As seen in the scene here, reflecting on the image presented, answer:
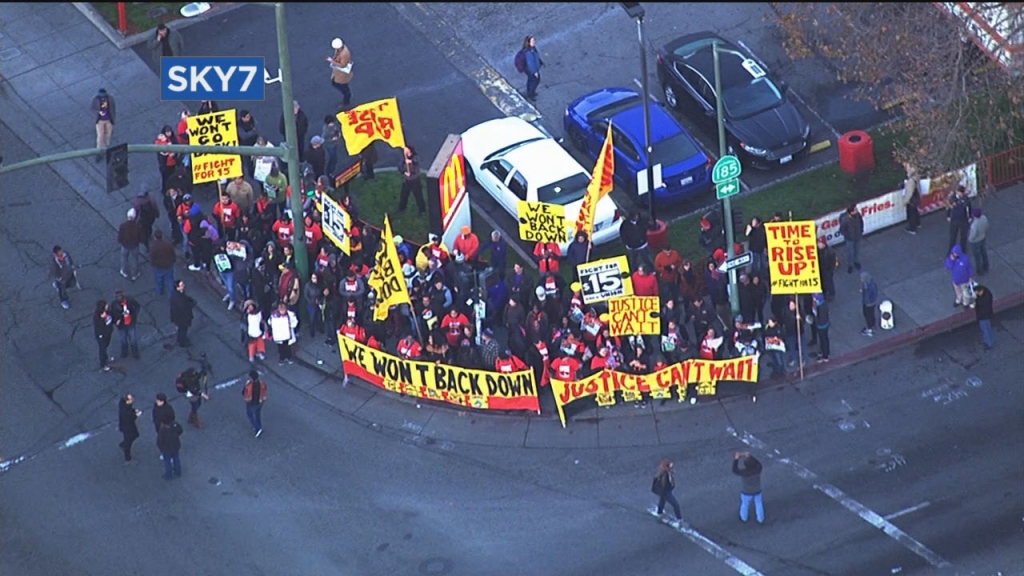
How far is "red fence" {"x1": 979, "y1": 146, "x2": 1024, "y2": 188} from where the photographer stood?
3712 cm

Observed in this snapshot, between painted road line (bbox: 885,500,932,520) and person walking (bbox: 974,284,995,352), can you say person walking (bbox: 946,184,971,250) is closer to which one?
person walking (bbox: 974,284,995,352)

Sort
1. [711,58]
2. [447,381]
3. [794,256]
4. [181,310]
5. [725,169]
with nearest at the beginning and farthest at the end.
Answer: [725,169]
[794,256]
[447,381]
[181,310]
[711,58]

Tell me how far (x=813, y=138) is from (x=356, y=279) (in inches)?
411

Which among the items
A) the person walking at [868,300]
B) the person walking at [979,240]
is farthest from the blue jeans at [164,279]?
the person walking at [979,240]

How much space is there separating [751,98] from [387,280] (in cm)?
958

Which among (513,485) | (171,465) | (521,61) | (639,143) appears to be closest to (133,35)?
(521,61)

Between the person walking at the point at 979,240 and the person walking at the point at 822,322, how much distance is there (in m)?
3.23

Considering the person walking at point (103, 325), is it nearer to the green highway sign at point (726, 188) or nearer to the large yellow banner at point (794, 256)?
the green highway sign at point (726, 188)

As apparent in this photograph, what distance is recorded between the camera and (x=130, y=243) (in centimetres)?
3625

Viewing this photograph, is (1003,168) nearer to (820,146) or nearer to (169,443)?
(820,146)

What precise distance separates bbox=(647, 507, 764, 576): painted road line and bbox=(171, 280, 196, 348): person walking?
9.03 meters

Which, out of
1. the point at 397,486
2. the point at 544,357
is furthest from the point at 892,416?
the point at 397,486

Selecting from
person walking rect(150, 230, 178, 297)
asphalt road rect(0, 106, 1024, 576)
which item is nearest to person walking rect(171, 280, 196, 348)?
asphalt road rect(0, 106, 1024, 576)

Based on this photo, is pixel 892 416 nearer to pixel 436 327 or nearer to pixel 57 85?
pixel 436 327
